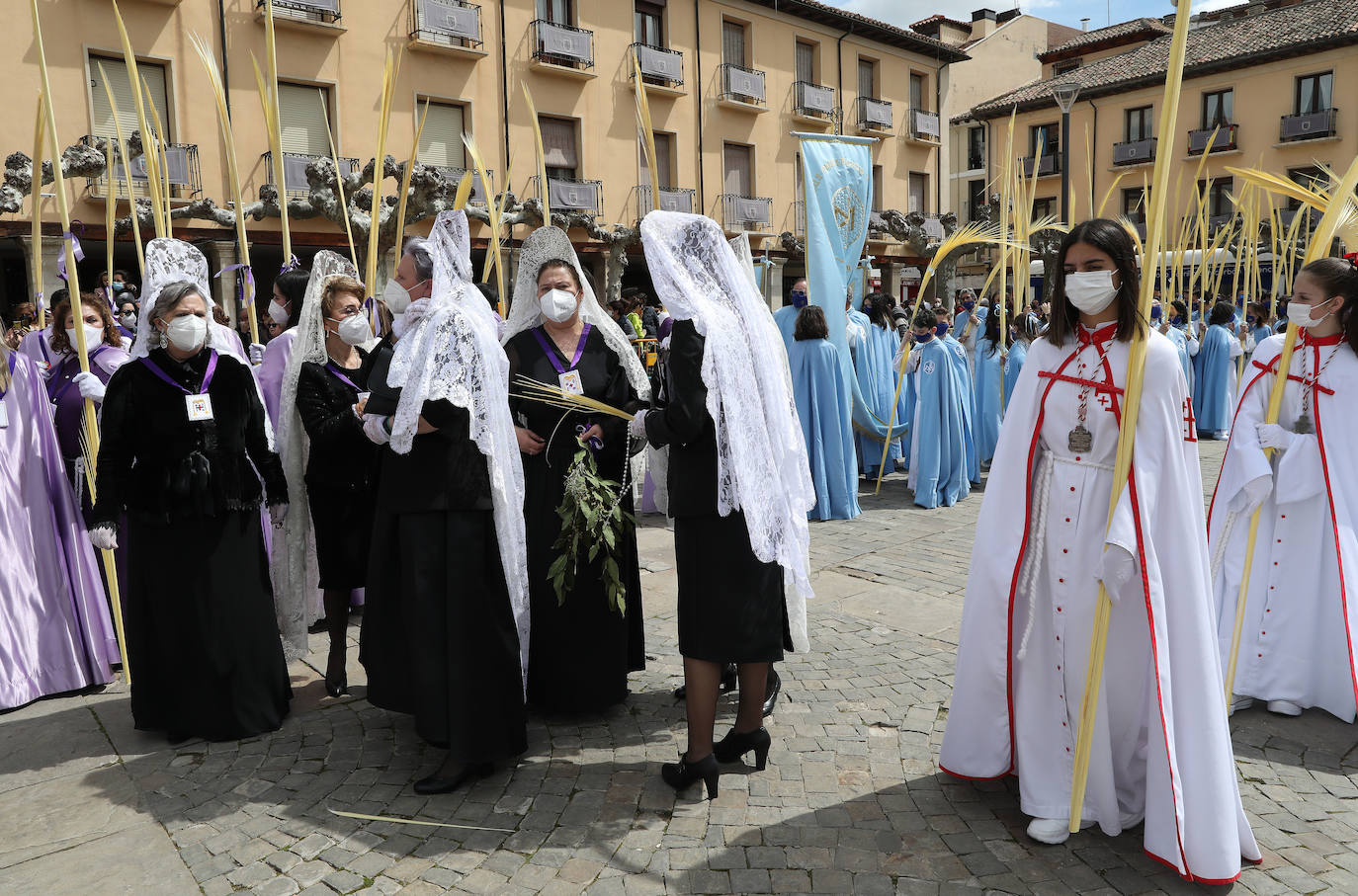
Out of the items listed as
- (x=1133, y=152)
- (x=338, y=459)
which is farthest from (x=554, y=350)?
(x=1133, y=152)

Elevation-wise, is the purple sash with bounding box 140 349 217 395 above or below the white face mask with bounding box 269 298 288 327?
below

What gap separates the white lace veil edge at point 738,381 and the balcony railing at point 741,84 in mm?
21692

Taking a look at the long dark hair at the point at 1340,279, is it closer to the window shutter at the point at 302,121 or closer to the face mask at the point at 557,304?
the face mask at the point at 557,304

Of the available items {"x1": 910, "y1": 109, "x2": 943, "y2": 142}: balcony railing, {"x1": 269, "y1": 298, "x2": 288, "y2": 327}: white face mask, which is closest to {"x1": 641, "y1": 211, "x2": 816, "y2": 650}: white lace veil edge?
{"x1": 269, "y1": 298, "x2": 288, "y2": 327}: white face mask

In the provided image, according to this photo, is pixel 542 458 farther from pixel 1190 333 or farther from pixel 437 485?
pixel 1190 333

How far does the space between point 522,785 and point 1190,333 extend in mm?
11929

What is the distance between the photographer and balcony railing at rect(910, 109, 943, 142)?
1116 inches

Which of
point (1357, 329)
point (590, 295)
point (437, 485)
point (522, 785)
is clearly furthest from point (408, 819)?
point (1357, 329)

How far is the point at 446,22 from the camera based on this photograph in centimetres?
1859

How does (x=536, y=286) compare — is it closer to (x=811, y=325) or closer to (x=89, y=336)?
(x=89, y=336)

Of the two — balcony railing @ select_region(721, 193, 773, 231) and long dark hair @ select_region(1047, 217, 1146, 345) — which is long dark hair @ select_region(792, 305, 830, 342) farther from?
balcony railing @ select_region(721, 193, 773, 231)

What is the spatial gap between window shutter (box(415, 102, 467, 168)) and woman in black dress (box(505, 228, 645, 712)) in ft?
53.4

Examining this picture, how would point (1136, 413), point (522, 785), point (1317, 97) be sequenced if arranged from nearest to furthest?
point (1136, 413) < point (522, 785) < point (1317, 97)

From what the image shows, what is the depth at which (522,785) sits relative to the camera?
3367 mm
